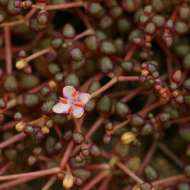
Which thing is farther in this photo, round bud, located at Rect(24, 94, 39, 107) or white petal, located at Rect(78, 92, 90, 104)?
round bud, located at Rect(24, 94, 39, 107)

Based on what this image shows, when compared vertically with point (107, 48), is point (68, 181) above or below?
below

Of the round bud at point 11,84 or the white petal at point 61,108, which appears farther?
the round bud at point 11,84

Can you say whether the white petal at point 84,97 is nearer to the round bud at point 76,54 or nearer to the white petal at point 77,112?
the white petal at point 77,112

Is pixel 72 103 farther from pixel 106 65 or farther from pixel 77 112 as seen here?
pixel 106 65

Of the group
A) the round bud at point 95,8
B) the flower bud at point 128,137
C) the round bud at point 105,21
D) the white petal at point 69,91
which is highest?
the round bud at point 95,8

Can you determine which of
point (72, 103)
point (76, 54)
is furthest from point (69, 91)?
point (76, 54)

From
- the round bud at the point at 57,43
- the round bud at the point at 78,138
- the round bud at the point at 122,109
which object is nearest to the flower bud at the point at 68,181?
the round bud at the point at 78,138

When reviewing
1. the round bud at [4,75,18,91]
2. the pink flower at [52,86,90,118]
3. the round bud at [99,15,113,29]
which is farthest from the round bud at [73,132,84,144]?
the round bud at [99,15,113,29]

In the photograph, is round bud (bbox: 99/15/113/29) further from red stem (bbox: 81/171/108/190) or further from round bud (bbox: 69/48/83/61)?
red stem (bbox: 81/171/108/190)
